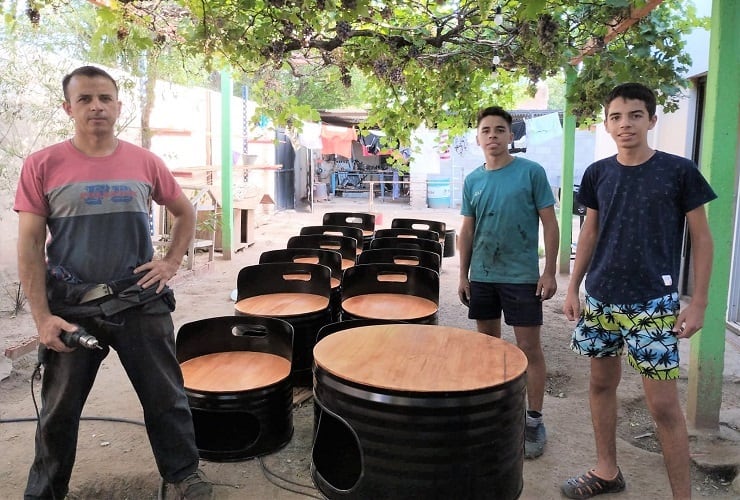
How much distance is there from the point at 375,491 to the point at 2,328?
16.5ft

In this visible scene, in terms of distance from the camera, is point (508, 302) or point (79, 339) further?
point (508, 302)

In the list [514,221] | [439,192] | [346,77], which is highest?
[346,77]

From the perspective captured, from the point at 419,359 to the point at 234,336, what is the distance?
1.59 metres

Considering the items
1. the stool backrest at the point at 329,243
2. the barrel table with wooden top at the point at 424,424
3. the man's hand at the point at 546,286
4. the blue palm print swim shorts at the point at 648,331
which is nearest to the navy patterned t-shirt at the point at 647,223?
the blue palm print swim shorts at the point at 648,331

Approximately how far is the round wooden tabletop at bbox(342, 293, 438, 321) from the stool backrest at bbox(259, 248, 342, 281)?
0.53m

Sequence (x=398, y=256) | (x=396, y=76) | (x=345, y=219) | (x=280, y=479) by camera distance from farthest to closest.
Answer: (x=345, y=219) → (x=396, y=76) → (x=398, y=256) → (x=280, y=479)

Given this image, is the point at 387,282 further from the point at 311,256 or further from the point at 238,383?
the point at 238,383

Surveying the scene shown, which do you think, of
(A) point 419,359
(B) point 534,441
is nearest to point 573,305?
(B) point 534,441

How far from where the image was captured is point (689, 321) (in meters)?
2.28

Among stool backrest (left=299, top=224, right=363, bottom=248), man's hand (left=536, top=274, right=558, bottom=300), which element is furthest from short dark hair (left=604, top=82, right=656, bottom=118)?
stool backrest (left=299, top=224, right=363, bottom=248)

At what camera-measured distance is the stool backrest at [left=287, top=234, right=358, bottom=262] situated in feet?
17.3

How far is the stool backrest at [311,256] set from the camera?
444 centimetres

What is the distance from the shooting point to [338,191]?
2278 cm

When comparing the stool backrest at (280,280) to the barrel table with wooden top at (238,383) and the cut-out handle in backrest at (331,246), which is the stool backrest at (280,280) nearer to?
the barrel table with wooden top at (238,383)
